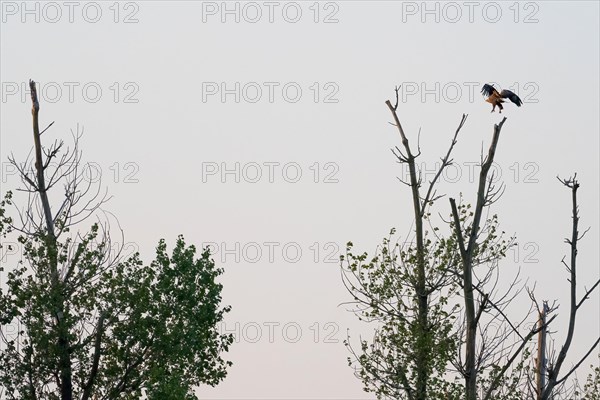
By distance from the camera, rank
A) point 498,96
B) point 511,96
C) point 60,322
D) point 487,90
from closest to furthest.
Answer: point 511,96 < point 498,96 < point 487,90 < point 60,322

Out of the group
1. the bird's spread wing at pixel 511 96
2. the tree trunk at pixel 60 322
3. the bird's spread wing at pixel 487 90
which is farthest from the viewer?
the tree trunk at pixel 60 322

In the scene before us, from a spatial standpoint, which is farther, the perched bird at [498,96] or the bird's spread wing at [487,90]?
the bird's spread wing at [487,90]

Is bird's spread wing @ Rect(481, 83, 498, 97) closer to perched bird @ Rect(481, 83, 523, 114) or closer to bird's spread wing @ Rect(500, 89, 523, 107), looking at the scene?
perched bird @ Rect(481, 83, 523, 114)

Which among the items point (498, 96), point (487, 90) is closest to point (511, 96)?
point (498, 96)

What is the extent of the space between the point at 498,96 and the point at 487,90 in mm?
418

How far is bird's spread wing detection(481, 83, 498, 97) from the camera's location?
17516mm

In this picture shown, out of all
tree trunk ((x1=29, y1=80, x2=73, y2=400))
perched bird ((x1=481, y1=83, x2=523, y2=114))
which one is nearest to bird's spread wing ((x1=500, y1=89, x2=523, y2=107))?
perched bird ((x1=481, y1=83, x2=523, y2=114))

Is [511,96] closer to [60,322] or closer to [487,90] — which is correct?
[487,90]

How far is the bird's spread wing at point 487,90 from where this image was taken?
17516mm

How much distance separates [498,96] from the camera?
56.7ft

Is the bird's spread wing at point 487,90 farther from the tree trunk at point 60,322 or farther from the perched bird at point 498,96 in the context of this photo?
the tree trunk at point 60,322

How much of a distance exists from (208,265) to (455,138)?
7077mm

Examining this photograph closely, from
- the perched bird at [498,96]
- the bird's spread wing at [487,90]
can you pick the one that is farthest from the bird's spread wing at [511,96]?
the bird's spread wing at [487,90]

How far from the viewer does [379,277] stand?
24359 millimetres
